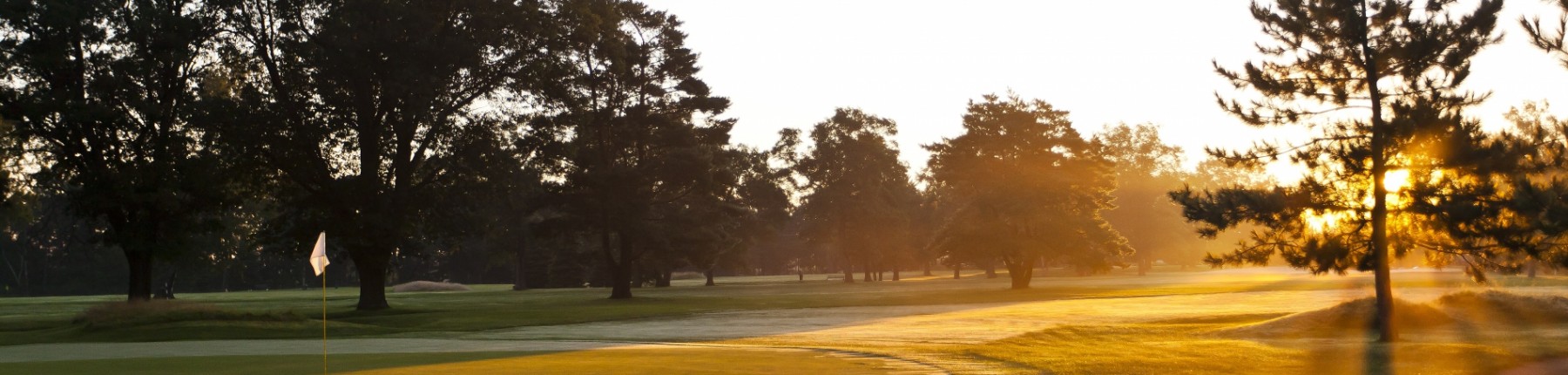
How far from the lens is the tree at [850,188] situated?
317 feet

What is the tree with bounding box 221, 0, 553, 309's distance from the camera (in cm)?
4500

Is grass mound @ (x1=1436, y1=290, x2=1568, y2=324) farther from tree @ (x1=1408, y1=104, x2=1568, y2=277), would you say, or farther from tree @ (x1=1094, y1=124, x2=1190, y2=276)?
tree @ (x1=1094, y1=124, x2=1190, y2=276)

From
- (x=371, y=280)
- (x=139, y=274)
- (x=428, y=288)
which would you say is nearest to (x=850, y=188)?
(x=428, y=288)

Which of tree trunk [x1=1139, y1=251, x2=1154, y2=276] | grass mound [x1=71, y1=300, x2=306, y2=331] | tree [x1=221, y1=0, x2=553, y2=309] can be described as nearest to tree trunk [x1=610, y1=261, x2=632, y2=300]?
tree [x1=221, y1=0, x2=553, y2=309]

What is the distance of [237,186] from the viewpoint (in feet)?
163

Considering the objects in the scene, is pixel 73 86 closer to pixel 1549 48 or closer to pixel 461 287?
pixel 1549 48

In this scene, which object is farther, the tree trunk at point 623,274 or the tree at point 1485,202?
the tree trunk at point 623,274

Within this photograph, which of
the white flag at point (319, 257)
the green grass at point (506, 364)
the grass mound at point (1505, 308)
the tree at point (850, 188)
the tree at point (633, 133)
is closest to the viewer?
the white flag at point (319, 257)

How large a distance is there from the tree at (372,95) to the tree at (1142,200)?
6301 cm

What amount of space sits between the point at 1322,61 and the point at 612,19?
34606mm

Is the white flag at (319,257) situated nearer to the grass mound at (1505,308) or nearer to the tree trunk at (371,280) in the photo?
the grass mound at (1505,308)

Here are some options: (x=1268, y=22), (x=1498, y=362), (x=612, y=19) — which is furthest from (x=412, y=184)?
(x=1498, y=362)

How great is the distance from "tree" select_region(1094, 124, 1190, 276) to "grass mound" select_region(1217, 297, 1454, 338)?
2748 inches

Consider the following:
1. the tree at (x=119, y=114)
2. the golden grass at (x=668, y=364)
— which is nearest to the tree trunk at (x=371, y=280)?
the tree at (x=119, y=114)
